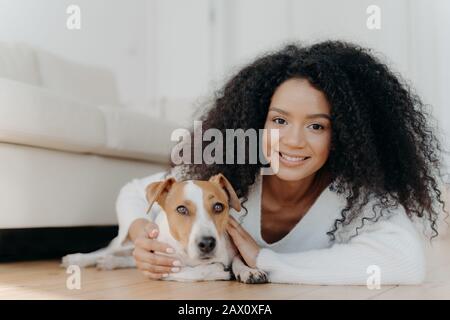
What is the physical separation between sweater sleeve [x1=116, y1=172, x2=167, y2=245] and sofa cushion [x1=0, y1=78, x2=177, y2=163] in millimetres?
260

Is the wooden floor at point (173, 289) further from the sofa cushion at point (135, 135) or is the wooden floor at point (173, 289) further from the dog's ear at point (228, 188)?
the sofa cushion at point (135, 135)

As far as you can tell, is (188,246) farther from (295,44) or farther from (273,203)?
(295,44)

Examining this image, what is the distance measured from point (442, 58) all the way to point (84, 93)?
6.72ft

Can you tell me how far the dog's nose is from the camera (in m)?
1.30

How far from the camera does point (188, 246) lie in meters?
1.33

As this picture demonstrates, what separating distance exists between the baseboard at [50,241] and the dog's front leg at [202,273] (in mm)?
673

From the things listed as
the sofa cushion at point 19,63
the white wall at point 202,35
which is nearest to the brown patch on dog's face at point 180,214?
the sofa cushion at point 19,63

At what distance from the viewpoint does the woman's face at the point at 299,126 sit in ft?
4.69

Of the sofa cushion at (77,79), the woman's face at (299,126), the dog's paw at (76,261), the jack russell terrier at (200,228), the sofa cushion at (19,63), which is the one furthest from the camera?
the sofa cushion at (77,79)

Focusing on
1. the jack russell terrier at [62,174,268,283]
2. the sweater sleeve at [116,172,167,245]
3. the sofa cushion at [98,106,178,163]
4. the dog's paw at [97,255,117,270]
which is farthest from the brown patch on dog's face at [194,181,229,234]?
the sofa cushion at [98,106,178,163]

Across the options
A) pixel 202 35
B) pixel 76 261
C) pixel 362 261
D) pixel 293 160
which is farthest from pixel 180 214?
pixel 202 35

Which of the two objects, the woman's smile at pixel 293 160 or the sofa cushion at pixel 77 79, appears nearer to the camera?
the woman's smile at pixel 293 160

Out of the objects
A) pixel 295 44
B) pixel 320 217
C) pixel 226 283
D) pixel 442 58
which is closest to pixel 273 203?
pixel 320 217

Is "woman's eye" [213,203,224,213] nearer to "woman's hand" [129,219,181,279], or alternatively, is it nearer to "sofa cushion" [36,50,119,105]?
"woman's hand" [129,219,181,279]
